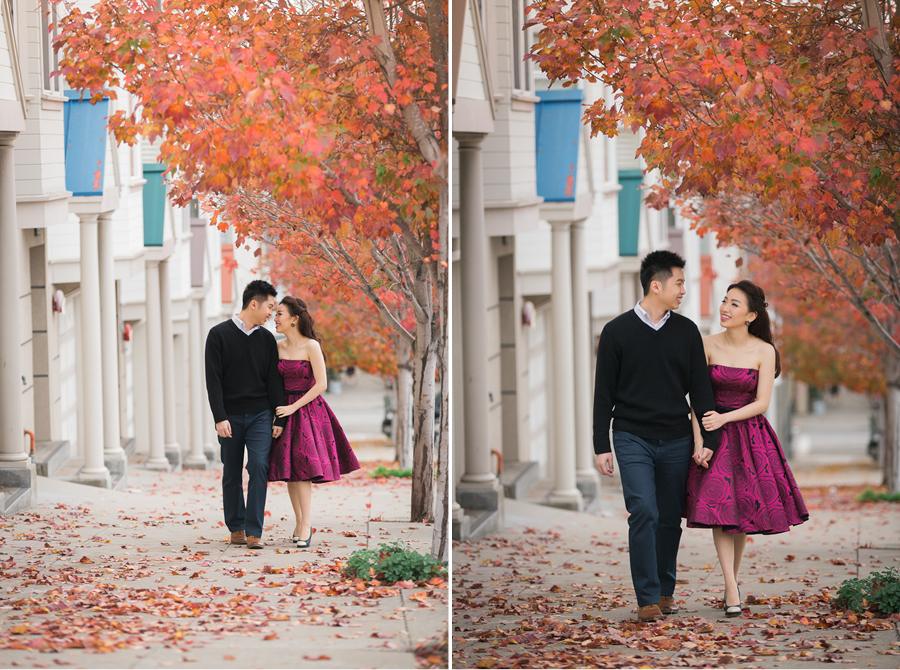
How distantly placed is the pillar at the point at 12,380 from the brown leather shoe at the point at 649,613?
336 centimetres

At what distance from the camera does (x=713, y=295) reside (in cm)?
2356

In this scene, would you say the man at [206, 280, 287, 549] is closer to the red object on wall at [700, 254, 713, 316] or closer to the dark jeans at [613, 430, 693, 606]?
the dark jeans at [613, 430, 693, 606]

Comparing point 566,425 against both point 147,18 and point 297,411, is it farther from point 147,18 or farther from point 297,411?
point 147,18

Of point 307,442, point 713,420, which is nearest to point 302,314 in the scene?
point 307,442

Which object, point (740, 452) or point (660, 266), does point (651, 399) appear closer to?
point (740, 452)

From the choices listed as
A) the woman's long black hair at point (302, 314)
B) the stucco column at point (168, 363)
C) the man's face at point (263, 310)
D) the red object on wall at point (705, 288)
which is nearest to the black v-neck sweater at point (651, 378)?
the woman's long black hair at point (302, 314)

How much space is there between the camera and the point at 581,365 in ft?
41.8

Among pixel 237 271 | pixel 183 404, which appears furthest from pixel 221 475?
pixel 237 271

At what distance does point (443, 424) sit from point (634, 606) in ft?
5.43

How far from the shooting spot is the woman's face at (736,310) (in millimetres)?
5297

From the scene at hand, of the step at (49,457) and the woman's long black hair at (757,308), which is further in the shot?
the step at (49,457)

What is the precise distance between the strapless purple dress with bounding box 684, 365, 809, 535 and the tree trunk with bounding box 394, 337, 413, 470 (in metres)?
1.51

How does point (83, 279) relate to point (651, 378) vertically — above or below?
above

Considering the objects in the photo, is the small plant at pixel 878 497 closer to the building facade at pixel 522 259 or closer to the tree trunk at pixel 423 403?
the building facade at pixel 522 259
